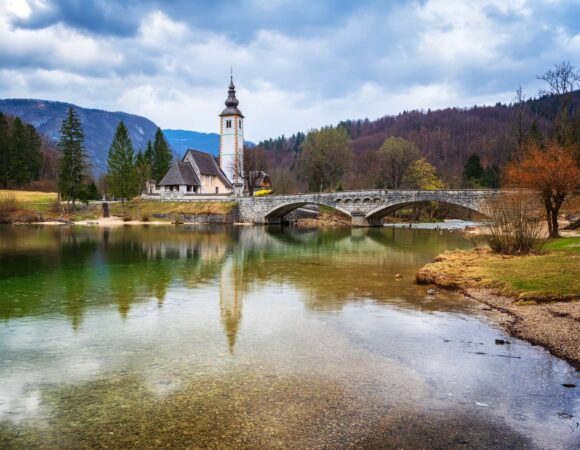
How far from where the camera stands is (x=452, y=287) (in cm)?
1886

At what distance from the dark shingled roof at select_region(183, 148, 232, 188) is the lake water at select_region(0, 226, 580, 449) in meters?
69.8

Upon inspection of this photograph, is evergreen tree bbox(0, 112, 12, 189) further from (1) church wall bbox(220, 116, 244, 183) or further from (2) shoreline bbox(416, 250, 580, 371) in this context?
(2) shoreline bbox(416, 250, 580, 371)

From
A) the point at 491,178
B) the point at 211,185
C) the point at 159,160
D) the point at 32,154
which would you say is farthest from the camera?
the point at 159,160

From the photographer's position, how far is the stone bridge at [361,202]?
5628 centimetres

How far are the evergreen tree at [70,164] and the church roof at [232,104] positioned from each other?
83.5ft

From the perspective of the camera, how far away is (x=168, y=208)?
78188 millimetres

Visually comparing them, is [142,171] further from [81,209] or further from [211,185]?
A: [81,209]

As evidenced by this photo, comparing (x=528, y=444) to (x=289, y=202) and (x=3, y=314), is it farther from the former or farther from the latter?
(x=289, y=202)

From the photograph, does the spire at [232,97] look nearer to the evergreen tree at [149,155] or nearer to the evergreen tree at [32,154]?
the evergreen tree at [149,155]

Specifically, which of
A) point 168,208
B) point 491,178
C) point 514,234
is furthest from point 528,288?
point 491,178

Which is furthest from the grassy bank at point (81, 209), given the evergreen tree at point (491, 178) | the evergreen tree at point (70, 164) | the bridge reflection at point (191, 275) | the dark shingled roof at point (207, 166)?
the evergreen tree at point (491, 178)

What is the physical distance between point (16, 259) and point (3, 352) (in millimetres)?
18544

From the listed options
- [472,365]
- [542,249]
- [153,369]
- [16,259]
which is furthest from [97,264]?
[542,249]

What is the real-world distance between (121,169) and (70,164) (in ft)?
26.6
